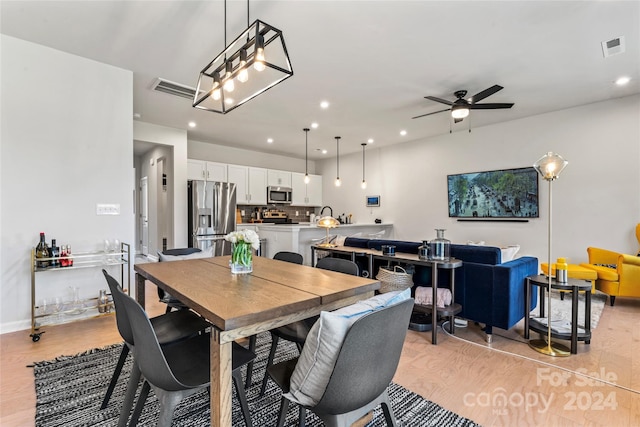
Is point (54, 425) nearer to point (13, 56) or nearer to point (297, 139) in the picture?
point (13, 56)

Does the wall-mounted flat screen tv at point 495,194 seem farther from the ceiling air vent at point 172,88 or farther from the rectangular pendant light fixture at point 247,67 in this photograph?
the ceiling air vent at point 172,88

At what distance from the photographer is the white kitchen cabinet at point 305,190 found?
7.79m

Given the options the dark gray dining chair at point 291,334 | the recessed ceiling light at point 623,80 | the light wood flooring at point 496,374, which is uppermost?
the recessed ceiling light at point 623,80

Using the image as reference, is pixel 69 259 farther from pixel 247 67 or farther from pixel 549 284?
pixel 549 284

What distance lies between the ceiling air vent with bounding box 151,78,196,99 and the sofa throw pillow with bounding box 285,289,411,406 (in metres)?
3.61

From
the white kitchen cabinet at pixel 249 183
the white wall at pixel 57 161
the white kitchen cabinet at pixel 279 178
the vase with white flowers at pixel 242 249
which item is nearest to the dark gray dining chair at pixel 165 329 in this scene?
the vase with white flowers at pixel 242 249

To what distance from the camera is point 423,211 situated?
249 inches

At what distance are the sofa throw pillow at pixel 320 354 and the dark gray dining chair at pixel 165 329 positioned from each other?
2.82ft

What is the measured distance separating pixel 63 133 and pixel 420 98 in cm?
415

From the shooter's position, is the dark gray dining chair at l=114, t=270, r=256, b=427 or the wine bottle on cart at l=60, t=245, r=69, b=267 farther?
the wine bottle on cart at l=60, t=245, r=69, b=267

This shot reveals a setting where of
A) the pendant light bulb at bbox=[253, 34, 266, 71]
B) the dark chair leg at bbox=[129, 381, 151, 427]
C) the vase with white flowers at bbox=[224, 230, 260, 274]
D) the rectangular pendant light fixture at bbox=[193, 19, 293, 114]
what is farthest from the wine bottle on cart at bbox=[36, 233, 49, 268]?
the pendant light bulb at bbox=[253, 34, 266, 71]

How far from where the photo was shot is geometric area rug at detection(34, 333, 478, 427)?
1666 millimetres

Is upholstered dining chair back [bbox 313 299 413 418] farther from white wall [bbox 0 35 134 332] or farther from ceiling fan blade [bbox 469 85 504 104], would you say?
white wall [bbox 0 35 134 332]

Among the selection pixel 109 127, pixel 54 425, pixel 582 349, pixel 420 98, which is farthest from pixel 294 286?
pixel 420 98
